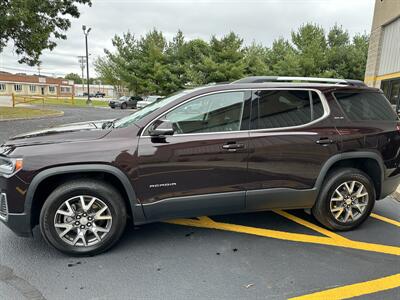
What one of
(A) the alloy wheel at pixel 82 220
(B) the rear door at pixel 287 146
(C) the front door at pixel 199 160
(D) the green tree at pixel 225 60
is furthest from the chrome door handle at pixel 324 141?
(D) the green tree at pixel 225 60

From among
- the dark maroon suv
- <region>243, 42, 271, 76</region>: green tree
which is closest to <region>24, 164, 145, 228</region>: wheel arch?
the dark maroon suv

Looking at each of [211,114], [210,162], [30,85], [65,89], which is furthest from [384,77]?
[65,89]

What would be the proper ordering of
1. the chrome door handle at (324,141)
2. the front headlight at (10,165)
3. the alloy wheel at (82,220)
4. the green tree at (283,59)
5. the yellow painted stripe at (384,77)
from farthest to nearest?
the green tree at (283,59) → the yellow painted stripe at (384,77) → the chrome door handle at (324,141) → the alloy wheel at (82,220) → the front headlight at (10,165)

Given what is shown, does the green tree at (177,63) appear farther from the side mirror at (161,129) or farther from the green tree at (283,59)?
the side mirror at (161,129)

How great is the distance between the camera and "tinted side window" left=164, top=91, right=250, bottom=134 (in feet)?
10.2

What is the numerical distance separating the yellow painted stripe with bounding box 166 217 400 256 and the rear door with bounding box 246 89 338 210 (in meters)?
0.37

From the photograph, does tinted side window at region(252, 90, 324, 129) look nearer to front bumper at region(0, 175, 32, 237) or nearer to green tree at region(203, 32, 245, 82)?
front bumper at region(0, 175, 32, 237)

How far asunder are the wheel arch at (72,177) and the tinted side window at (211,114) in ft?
2.55

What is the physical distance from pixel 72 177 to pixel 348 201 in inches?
122

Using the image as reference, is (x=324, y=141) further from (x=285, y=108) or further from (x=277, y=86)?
(x=277, y=86)

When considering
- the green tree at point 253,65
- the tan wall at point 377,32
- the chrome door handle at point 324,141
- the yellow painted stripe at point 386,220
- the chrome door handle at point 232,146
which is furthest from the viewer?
the green tree at point 253,65

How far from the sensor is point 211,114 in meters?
3.17

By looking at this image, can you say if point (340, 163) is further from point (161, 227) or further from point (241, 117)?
point (161, 227)

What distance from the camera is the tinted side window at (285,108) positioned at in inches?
127
